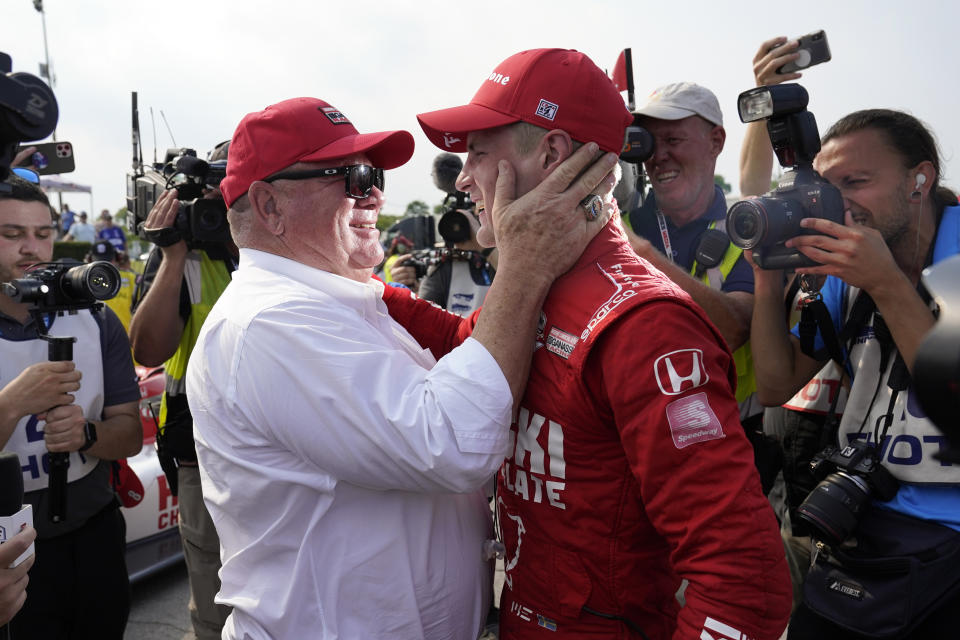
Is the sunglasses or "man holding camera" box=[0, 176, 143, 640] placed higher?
Answer: the sunglasses

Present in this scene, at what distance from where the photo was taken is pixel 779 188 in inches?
84.9

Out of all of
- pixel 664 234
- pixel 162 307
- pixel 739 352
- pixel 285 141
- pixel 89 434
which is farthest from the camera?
pixel 162 307

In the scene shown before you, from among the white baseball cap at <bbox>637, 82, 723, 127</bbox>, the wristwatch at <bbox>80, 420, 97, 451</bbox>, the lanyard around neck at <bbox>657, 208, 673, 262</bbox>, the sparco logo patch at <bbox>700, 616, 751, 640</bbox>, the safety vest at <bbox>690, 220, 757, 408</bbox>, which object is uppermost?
the white baseball cap at <bbox>637, 82, 723, 127</bbox>

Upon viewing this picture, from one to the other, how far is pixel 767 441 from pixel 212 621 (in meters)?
2.43

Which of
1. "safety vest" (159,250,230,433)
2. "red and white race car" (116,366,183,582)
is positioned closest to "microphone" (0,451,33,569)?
"safety vest" (159,250,230,433)

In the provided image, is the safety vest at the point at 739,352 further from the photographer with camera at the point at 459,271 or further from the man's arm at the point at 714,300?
the photographer with camera at the point at 459,271

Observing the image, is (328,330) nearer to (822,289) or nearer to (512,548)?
(512,548)

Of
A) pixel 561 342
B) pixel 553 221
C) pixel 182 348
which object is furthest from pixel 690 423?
pixel 182 348

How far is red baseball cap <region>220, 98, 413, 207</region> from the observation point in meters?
1.88

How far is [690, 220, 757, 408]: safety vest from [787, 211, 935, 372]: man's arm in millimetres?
761

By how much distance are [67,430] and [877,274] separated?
8.96ft

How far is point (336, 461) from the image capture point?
4.80 feet

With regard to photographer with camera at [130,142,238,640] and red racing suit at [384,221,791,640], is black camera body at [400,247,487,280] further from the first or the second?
red racing suit at [384,221,791,640]

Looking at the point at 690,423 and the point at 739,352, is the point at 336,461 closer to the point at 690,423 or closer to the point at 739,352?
the point at 690,423
